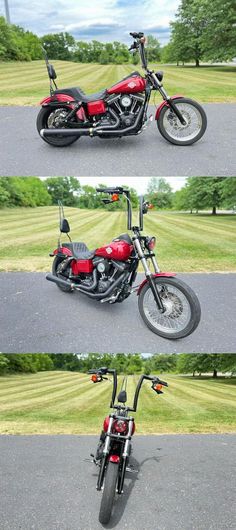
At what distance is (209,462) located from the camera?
4.16m

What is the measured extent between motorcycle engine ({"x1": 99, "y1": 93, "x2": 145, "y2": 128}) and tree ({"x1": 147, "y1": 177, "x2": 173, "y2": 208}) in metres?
0.52

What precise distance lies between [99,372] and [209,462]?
1.61 metres

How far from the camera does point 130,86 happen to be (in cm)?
349

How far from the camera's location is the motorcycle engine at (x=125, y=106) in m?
3.55

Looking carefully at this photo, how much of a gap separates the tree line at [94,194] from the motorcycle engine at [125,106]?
62cm

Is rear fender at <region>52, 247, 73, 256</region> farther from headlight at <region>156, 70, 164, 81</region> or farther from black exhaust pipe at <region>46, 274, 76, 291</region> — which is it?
headlight at <region>156, 70, 164, 81</region>

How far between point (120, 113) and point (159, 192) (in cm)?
78

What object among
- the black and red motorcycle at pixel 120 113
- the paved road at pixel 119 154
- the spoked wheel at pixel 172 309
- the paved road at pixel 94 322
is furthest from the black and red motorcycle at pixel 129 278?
the black and red motorcycle at pixel 120 113

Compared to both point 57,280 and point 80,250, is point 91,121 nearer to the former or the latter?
point 80,250

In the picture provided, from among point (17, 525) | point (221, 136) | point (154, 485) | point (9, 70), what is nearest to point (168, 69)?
point (221, 136)

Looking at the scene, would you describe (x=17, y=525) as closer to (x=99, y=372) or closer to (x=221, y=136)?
(x=99, y=372)

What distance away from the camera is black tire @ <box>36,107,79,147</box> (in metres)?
3.65

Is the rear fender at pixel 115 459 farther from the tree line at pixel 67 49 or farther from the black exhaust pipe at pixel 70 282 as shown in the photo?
the tree line at pixel 67 49

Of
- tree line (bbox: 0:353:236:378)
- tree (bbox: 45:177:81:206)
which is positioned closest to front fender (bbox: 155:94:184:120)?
tree (bbox: 45:177:81:206)
